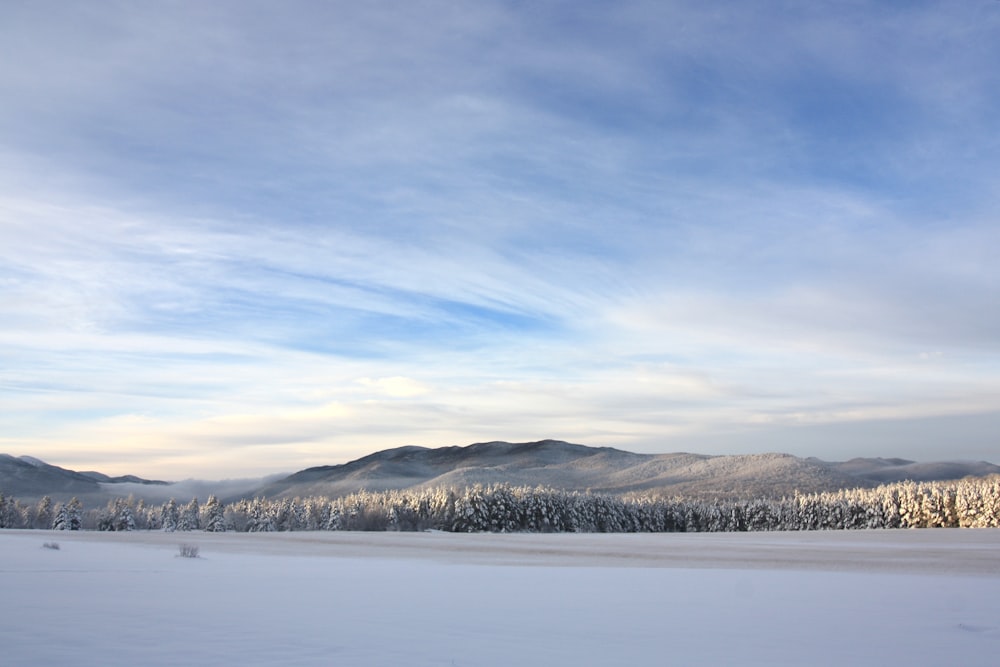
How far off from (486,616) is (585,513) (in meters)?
124

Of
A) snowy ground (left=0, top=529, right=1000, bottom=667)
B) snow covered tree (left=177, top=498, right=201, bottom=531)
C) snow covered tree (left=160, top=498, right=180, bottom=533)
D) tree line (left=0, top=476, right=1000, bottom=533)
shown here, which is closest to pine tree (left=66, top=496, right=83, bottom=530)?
tree line (left=0, top=476, right=1000, bottom=533)

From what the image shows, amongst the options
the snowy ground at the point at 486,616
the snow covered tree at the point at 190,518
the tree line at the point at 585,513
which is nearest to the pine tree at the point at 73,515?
the tree line at the point at 585,513

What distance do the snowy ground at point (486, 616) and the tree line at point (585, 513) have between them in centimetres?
9631

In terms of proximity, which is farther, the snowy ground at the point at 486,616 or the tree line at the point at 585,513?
the tree line at the point at 585,513

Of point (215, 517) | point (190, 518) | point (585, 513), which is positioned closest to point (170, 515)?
point (190, 518)

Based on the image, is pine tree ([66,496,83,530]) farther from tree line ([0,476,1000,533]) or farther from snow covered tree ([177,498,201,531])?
snow covered tree ([177,498,201,531])

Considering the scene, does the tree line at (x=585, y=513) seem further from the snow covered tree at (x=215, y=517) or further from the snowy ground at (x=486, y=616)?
the snowy ground at (x=486, y=616)

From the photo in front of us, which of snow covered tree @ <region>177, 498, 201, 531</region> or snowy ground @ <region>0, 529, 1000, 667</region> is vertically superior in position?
snowy ground @ <region>0, 529, 1000, 667</region>

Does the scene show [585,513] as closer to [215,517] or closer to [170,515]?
[215,517]

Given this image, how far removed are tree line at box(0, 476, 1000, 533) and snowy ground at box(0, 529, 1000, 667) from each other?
96.3 m

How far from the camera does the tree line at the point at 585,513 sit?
400 ft

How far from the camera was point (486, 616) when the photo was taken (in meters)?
18.0

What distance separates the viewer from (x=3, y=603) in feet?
56.9

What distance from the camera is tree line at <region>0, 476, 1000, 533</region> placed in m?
122
